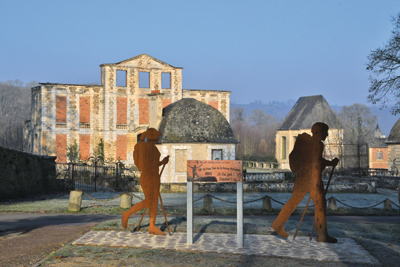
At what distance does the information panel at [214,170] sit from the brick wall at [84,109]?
38.5 meters

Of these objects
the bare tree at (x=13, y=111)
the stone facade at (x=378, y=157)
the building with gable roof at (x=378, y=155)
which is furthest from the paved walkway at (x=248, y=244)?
the bare tree at (x=13, y=111)

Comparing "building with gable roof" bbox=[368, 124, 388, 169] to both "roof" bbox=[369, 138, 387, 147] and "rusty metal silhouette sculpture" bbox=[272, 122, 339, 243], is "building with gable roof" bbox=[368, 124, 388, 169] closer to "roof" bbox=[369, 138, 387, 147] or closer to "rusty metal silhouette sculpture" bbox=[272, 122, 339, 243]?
"roof" bbox=[369, 138, 387, 147]

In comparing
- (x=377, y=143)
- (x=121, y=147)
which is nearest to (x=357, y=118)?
(x=377, y=143)

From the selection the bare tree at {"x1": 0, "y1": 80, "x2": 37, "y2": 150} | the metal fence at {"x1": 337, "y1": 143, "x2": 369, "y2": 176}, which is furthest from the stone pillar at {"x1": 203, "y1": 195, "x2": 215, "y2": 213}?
the bare tree at {"x1": 0, "y1": 80, "x2": 37, "y2": 150}

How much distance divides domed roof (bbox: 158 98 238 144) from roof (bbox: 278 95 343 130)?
24732 millimetres

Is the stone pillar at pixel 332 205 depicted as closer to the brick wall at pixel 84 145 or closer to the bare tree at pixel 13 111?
the brick wall at pixel 84 145

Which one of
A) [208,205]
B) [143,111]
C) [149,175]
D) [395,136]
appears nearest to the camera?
[149,175]

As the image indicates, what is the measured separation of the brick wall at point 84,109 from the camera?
47.2 meters

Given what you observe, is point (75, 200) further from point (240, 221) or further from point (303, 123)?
point (303, 123)

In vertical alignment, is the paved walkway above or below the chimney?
below

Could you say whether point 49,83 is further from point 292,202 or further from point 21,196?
point 292,202

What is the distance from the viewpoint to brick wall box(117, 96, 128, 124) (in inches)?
1892

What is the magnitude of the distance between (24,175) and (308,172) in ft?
48.9

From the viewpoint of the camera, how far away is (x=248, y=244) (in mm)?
10273
